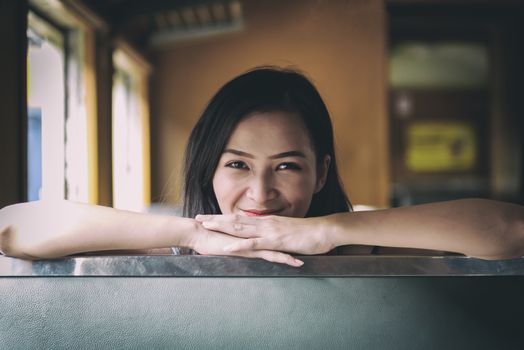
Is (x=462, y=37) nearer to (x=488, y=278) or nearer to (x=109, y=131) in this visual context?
(x=109, y=131)

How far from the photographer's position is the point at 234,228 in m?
0.78

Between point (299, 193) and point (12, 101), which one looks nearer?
point (299, 193)

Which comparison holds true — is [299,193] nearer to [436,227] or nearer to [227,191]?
[227,191]

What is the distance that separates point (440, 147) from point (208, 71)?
5.22m

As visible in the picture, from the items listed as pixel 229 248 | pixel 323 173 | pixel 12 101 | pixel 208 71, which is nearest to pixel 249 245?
pixel 229 248

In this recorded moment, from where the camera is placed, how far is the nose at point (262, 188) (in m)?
1.03

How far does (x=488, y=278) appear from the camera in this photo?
2.33ft

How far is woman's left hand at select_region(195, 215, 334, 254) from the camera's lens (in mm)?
752

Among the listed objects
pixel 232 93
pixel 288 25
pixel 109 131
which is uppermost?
pixel 288 25

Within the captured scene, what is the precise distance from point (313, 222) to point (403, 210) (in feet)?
0.48

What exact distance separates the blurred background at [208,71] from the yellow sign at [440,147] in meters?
2.19

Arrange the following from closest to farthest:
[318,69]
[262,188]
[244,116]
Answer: [262,188], [244,116], [318,69]

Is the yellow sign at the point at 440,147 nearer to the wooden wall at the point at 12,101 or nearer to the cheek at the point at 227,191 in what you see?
the wooden wall at the point at 12,101

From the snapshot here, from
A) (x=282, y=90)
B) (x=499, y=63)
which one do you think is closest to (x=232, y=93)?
(x=282, y=90)
